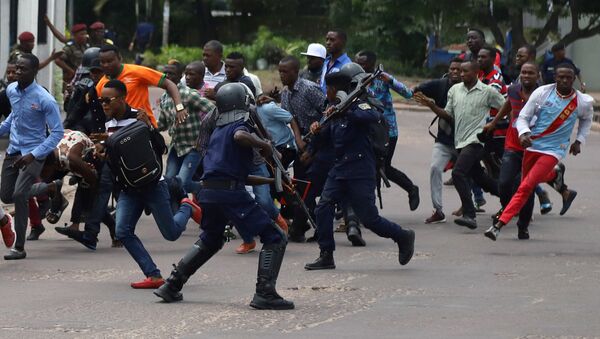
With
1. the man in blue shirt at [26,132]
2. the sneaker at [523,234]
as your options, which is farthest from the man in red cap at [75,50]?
the sneaker at [523,234]

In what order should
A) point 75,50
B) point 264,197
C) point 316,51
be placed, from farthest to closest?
point 75,50
point 316,51
point 264,197

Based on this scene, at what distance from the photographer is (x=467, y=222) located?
14.2 meters

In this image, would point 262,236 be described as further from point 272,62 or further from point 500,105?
point 272,62

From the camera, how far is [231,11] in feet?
176

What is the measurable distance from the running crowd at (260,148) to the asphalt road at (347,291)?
10.5 inches

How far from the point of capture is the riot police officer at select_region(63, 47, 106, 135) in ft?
45.1

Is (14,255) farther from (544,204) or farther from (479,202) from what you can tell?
(544,204)

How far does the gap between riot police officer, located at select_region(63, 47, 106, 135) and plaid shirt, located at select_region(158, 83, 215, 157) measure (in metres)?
0.59

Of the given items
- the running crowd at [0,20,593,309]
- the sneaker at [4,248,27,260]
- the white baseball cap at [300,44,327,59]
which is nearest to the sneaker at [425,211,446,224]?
the running crowd at [0,20,593,309]

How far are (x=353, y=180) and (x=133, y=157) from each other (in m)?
1.88

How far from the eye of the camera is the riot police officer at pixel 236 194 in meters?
9.77

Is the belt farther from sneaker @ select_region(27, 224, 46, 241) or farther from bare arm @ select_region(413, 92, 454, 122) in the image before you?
bare arm @ select_region(413, 92, 454, 122)

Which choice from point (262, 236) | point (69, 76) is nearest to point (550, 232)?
point (262, 236)

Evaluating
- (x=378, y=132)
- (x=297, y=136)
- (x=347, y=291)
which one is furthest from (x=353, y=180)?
(x=297, y=136)
